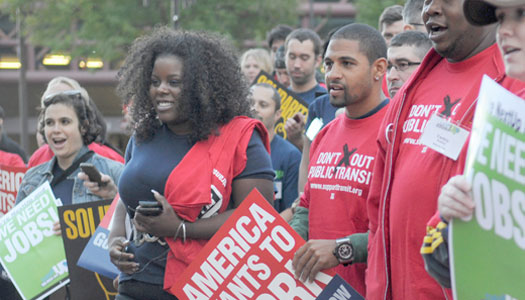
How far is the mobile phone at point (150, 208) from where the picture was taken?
3.95 m

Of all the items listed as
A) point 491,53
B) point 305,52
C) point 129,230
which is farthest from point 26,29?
point 491,53

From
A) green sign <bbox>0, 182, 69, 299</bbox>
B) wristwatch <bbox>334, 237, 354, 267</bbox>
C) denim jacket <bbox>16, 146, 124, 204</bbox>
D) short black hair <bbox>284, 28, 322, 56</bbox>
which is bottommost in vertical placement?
green sign <bbox>0, 182, 69, 299</bbox>

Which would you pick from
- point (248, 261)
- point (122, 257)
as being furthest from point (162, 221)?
point (248, 261)

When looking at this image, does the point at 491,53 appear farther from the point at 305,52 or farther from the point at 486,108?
the point at 305,52

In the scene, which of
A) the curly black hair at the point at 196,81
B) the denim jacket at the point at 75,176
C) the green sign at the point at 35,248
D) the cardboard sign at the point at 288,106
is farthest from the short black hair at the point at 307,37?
the curly black hair at the point at 196,81

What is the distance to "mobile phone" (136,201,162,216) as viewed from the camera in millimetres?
3947

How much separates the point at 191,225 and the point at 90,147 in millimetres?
2418

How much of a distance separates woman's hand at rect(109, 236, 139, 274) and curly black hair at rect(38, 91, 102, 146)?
78.1 inches

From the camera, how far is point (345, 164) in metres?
3.91

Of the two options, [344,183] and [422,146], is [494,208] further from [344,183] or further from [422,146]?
[344,183]

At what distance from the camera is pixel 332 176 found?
392 cm

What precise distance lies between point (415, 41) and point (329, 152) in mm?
1198

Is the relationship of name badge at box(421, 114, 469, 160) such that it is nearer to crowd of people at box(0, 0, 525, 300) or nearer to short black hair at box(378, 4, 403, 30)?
crowd of people at box(0, 0, 525, 300)

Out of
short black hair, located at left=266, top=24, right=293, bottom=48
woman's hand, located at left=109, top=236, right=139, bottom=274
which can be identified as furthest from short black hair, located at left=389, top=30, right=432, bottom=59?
short black hair, located at left=266, top=24, right=293, bottom=48
